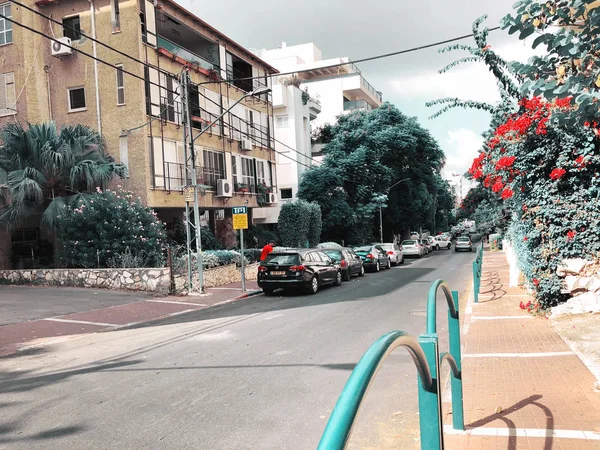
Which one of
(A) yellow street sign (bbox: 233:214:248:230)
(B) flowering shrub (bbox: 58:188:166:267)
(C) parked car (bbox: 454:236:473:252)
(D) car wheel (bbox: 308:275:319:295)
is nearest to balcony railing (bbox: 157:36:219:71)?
(B) flowering shrub (bbox: 58:188:166:267)

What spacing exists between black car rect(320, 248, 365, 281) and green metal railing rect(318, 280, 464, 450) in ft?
53.6

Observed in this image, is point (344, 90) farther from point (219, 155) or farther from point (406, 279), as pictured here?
point (406, 279)

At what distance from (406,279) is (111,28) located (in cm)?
1723

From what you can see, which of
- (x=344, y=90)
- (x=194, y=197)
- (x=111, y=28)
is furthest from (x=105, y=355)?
(x=344, y=90)

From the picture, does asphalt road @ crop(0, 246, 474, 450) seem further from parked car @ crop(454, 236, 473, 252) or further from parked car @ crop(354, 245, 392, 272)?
parked car @ crop(454, 236, 473, 252)

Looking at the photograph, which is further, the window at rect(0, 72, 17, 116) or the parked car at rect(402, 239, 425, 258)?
the parked car at rect(402, 239, 425, 258)

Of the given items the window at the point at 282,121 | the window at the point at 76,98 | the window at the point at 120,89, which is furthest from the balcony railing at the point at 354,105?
the window at the point at 76,98

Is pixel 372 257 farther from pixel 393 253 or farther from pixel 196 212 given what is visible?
pixel 196 212

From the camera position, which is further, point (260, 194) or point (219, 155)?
point (260, 194)

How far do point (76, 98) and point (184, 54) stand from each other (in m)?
5.63

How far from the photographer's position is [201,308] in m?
15.3

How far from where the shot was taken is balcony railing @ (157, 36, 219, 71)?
24.1 meters

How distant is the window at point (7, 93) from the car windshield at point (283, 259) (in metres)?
15.0

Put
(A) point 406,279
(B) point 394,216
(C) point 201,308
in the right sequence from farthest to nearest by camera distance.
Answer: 1. (B) point 394,216
2. (A) point 406,279
3. (C) point 201,308
